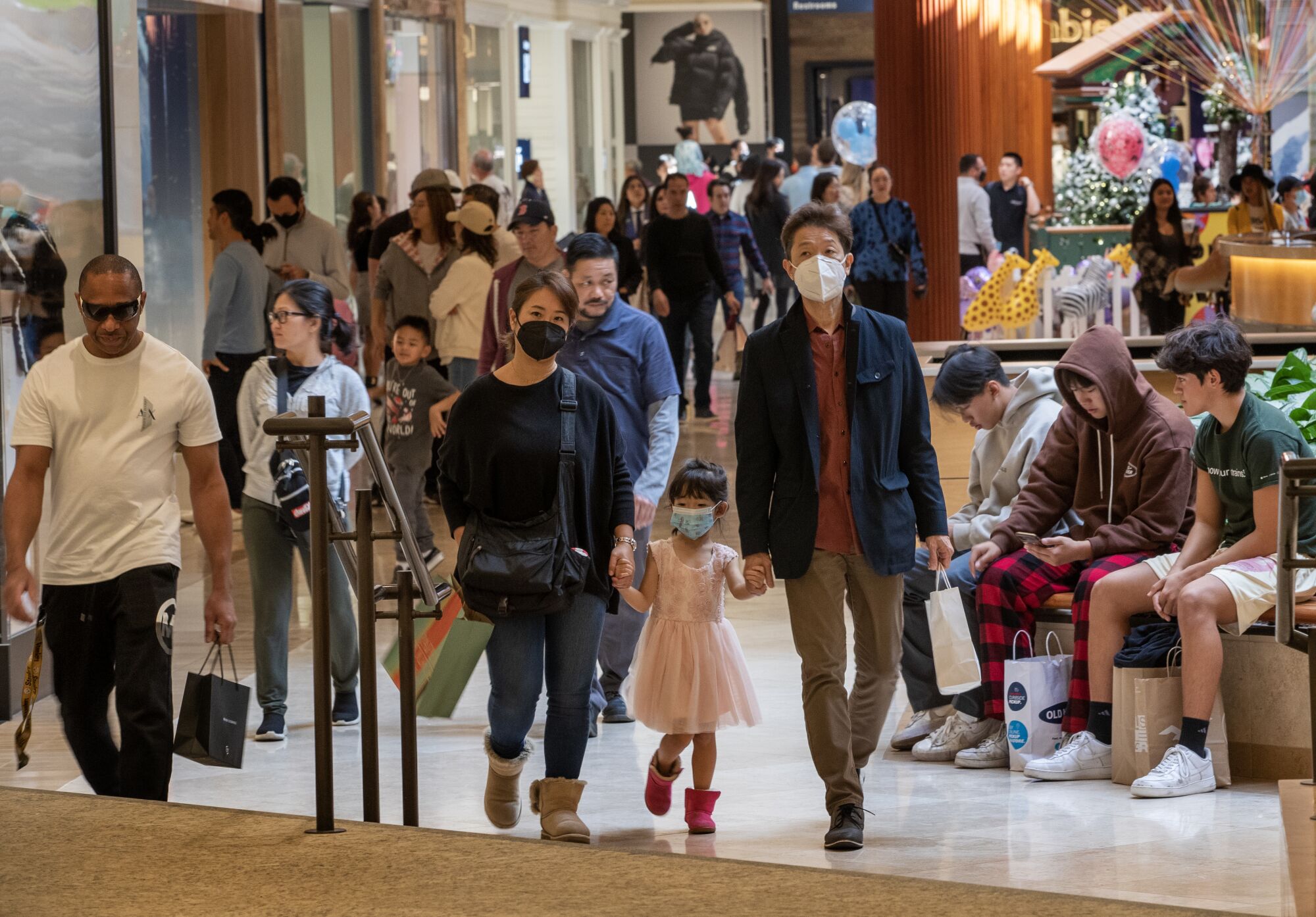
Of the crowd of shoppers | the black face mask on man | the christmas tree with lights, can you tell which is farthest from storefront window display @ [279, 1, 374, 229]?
the black face mask on man

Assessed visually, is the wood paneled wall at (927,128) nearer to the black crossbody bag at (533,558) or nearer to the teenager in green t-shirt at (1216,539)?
the teenager in green t-shirt at (1216,539)

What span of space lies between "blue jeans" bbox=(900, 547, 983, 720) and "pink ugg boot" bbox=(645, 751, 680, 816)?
4.04 feet

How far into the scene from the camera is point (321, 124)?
58.8ft

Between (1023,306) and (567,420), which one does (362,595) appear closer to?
(567,420)

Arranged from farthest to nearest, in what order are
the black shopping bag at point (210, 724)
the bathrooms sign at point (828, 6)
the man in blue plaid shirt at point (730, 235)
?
1. the bathrooms sign at point (828, 6)
2. the man in blue plaid shirt at point (730, 235)
3. the black shopping bag at point (210, 724)

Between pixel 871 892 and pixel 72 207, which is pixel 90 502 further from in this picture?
pixel 72 207

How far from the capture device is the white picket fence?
13.9m

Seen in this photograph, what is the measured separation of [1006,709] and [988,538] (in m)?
0.74

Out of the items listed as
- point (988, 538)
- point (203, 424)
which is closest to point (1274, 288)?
point (988, 538)

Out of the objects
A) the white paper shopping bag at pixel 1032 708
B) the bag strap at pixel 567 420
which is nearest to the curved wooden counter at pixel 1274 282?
the white paper shopping bag at pixel 1032 708

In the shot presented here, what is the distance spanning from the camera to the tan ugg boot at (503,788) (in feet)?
16.7

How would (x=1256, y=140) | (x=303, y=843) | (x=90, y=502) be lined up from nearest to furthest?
1. (x=303, y=843)
2. (x=90, y=502)
3. (x=1256, y=140)

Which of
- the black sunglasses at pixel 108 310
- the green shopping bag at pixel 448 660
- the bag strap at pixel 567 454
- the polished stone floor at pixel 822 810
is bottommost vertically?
the polished stone floor at pixel 822 810

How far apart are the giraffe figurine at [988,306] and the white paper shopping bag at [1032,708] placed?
6.66 meters
